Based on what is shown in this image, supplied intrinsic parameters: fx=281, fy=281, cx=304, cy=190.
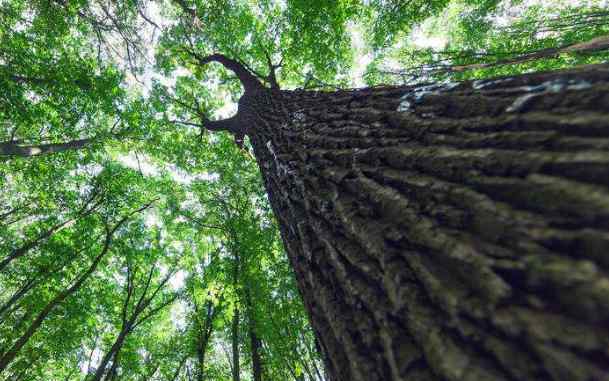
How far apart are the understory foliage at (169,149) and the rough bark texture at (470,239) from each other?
5.18 meters

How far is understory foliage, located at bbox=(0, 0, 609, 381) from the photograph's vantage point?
808 centimetres

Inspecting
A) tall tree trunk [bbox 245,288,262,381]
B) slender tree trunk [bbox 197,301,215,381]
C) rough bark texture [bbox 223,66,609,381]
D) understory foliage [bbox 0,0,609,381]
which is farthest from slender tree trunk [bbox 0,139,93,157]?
rough bark texture [bbox 223,66,609,381]

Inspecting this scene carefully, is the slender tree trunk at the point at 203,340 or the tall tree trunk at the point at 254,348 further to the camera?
the slender tree trunk at the point at 203,340

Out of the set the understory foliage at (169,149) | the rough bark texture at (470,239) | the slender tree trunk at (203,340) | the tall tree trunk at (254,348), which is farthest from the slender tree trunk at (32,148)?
the rough bark texture at (470,239)

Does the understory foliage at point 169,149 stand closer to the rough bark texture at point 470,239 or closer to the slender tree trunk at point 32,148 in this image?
the slender tree trunk at point 32,148

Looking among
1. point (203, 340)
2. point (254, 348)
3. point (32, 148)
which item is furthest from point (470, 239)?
point (203, 340)

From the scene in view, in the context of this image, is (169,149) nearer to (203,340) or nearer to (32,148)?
(32,148)

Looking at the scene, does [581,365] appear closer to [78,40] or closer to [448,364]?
[448,364]

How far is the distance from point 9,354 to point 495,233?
34.5 ft

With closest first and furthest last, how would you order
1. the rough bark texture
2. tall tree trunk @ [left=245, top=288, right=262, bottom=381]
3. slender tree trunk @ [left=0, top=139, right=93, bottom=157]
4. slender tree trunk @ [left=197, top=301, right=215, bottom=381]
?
the rough bark texture → slender tree trunk @ [left=0, top=139, right=93, bottom=157] → tall tree trunk @ [left=245, top=288, right=262, bottom=381] → slender tree trunk @ [left=197, top=301, right=215, bottom=381]

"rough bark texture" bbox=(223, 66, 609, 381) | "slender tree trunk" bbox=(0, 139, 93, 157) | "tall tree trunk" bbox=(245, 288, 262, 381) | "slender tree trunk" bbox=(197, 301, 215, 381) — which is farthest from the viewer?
"slender tree trunk" bbox=(197, 301, 215, 381)

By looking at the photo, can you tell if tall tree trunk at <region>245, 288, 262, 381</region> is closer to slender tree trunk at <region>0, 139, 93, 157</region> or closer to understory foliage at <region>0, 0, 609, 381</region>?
understory foliage at <region>0, 0, 609, 381</region>

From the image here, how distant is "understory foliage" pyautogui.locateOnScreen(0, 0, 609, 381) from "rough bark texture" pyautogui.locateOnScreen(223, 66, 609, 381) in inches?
204

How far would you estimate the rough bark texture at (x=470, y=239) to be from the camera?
650 millimetres
